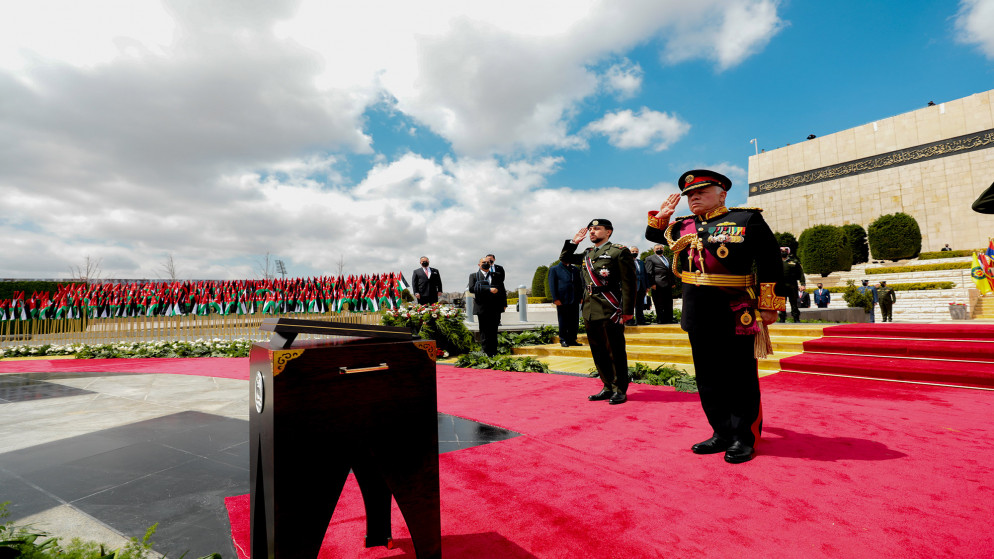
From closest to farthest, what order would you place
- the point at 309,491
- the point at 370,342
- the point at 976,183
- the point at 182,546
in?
the point at 309,491 < the point at 370,342 < the point at 182,546 < the point at 976,183

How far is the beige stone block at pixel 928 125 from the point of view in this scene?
1227 inches

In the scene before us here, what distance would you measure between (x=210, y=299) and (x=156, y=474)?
1376cm

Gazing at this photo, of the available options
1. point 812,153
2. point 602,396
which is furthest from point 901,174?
point 602,396

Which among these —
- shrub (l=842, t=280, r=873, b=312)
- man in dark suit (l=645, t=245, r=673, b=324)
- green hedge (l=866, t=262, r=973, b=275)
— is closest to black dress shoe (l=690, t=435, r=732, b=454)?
man in dark suit (l=645, t=245, r=673, b=324)

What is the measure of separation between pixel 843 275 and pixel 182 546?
34.4m

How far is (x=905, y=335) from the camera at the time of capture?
6.73 meters

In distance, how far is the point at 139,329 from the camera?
13281 mm

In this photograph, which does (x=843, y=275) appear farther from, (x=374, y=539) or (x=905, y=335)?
(x=374, y=539)

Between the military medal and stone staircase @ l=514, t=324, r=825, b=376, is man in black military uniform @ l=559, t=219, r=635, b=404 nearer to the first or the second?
the military medal

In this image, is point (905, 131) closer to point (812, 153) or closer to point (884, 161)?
point (884, 161)

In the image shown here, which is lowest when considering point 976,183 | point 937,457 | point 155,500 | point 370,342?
point 937,457

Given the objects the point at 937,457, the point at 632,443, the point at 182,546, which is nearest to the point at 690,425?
the point at 632,443

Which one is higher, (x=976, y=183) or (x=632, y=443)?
(x=976, y=183)

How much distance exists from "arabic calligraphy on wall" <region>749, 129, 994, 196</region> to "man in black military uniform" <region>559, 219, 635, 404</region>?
40.8 m
